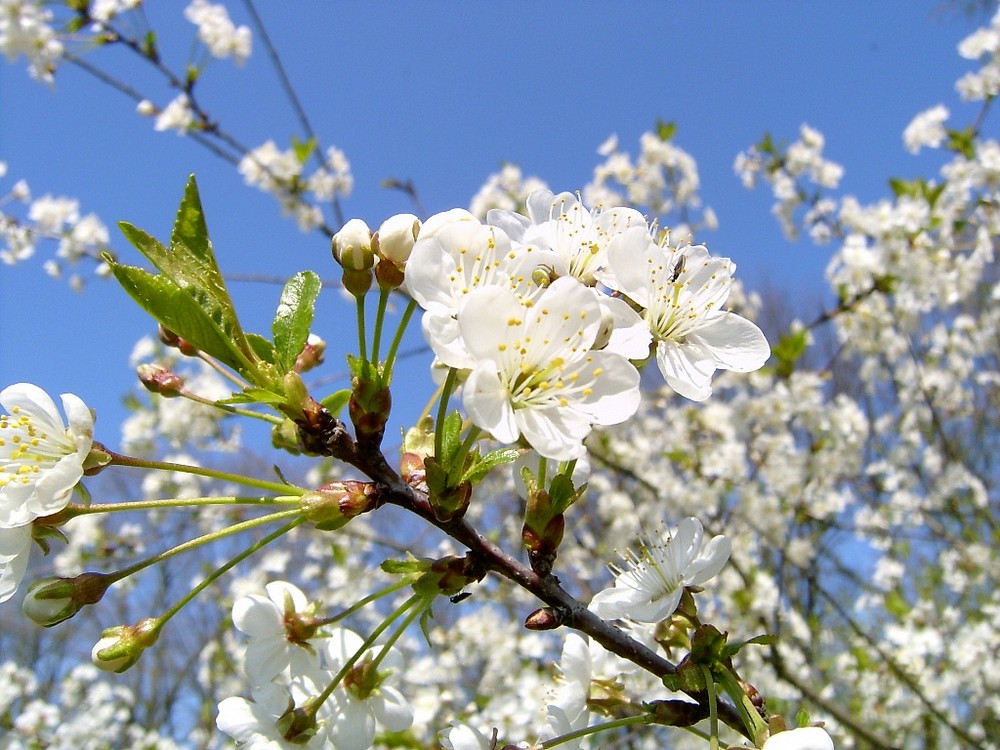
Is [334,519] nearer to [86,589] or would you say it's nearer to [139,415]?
[86,589]

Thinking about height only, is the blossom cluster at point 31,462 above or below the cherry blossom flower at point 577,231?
below

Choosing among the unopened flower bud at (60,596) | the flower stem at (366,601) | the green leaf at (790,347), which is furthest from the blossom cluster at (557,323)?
the green leaf at (790,347)

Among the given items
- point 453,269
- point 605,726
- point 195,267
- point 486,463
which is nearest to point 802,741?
point 605,726

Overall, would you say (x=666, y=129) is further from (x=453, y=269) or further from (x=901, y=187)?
(x=453, y=269)

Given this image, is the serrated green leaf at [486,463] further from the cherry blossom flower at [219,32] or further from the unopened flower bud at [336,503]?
the cherry blossom flower at [219,32]

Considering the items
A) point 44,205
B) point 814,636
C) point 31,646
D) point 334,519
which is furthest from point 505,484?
point 31,646

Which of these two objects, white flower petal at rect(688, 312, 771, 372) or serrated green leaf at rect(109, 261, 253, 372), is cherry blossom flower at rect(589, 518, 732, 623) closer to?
white flower petal at rect(688, 312, 771, 372)
